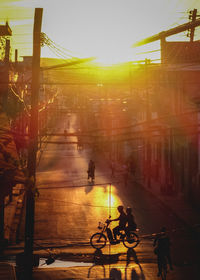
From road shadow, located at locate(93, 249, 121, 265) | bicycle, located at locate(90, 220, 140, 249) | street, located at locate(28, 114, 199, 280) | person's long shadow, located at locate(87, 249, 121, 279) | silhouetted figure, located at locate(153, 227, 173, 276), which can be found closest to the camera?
silhouetted figure, located at locate(153, 227, 173, 276)

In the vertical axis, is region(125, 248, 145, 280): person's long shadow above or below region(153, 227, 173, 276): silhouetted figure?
below

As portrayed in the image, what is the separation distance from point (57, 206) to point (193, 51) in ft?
61.7

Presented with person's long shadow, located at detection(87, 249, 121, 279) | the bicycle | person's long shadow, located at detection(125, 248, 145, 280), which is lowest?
person's long shadow, located at detection(87, 249, 121, 279)

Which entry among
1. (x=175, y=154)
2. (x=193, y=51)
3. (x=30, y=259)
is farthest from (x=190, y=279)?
(x=193, y=51)

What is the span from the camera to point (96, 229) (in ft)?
56.0

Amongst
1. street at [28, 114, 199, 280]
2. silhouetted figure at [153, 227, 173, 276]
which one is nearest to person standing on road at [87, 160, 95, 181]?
street at [28, 114, 199, 280]

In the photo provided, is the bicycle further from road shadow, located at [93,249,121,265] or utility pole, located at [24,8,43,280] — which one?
utility pole, located at [24,8,43,280]

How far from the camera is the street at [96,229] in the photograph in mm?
12422

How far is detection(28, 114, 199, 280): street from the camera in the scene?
1242cm

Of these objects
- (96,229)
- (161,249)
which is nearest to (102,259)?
(161,249)

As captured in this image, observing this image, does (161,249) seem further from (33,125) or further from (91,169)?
(91,169)

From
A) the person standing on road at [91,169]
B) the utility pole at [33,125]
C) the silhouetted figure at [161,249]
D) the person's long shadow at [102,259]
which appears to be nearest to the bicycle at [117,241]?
the person's long shadow at [102,259]

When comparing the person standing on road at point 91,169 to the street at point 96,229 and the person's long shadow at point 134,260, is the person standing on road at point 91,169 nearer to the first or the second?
the street at point 96,229

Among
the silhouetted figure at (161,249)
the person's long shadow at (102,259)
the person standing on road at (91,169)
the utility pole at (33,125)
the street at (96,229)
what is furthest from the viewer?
the person standing on road at (91,169)
